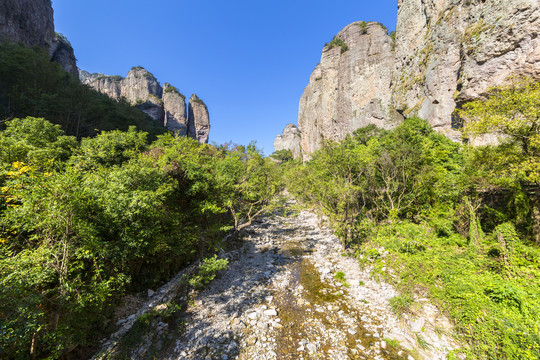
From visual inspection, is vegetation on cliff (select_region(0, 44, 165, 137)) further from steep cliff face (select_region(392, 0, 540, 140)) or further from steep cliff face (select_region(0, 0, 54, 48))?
steep cliff face (select_region(392, 0, 540, 140))

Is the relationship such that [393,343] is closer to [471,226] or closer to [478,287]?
[478,287]

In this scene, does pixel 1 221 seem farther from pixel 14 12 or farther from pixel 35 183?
pixel 14 12

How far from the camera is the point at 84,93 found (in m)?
30.1

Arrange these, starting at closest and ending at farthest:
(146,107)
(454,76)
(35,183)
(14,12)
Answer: (35,183), (454,76), (14,12), (146,107)

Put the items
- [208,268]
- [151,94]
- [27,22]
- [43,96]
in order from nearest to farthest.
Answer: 1. [208,268]
2. [43,96]
3. [27,22]
4. [151,94]

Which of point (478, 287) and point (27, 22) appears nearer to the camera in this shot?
point (478, 287)

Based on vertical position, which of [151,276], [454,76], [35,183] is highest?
[454,76]

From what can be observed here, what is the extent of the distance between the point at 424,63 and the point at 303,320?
40982 millimetres

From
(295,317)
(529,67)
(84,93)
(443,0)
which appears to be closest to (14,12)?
(84,93)

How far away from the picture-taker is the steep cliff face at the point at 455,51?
18.2 metres

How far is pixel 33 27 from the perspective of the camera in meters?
38.2

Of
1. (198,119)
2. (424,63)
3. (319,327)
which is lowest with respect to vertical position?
(319,327)

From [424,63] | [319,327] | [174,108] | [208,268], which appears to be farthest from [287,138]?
[319,327]

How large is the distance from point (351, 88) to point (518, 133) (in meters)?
50.6
